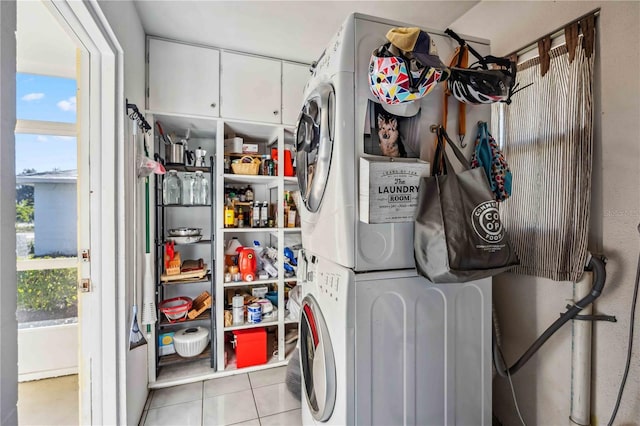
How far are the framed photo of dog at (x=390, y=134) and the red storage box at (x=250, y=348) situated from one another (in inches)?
80.0

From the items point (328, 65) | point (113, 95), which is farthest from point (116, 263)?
point (328, 65)

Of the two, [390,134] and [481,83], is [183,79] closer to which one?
[390,134]

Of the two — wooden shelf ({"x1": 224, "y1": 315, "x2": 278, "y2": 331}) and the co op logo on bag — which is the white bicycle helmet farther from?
wooden shelf ({"x1": 224, "y1": 315, "x2": 278, "y2": 331})

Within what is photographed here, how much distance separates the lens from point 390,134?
1047mm

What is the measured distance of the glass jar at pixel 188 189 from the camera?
2.46 meters

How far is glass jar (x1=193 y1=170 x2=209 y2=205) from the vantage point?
2492 millimetres

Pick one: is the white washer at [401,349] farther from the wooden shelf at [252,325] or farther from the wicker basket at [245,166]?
the wicker basket at [245,166]

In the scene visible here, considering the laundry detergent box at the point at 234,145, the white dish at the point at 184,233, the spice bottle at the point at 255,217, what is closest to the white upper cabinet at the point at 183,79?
the laundry detergent box at the point at 234,145

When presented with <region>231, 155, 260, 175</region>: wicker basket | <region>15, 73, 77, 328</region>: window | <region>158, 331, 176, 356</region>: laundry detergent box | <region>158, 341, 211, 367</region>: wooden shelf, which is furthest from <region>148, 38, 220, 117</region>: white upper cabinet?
<region>158, 341, 211, 367</region>: wooden shelf

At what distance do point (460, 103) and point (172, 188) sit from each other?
2.30 meters

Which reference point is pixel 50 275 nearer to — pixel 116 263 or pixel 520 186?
pixel 116 263

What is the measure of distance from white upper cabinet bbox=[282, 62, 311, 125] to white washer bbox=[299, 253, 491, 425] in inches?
67.1

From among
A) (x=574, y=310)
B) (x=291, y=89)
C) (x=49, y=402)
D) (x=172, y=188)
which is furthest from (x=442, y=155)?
(x=49, y=402)

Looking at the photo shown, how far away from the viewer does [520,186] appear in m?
1.49
